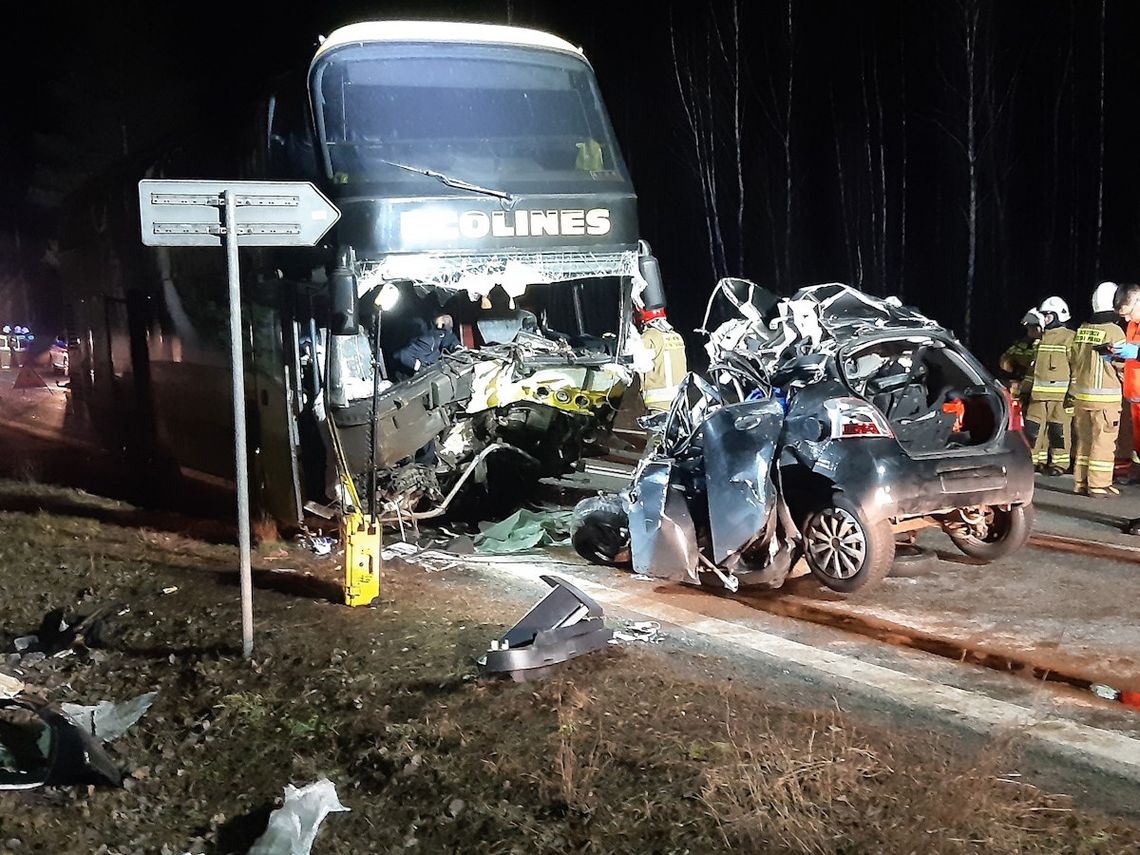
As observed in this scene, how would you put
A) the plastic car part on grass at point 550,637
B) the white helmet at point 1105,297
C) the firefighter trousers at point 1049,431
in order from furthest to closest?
the firefighter trousers at point 1049,431 < the white helmet at point 1105,297 < the plastic car part on grass at point 550,637

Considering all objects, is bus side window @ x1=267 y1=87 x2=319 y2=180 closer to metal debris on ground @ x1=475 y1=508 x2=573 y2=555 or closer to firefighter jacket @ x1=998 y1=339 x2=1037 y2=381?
metal debris on ground @ x1=475 y1=508 x2=573 y2=555

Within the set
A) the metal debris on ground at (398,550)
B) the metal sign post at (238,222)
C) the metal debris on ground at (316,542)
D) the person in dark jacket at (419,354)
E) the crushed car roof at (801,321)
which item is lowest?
the metal debris on ground at (398,550)

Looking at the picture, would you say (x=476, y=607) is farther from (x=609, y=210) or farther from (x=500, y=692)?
(x=609, y=210)

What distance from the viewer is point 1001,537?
260 inches

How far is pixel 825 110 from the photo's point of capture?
24.4 metres

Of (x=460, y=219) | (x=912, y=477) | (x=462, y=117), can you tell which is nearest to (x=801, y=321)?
(x=912, y=477)

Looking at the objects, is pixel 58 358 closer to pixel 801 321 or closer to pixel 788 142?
pixel 788 142

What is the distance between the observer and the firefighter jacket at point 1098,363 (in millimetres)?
8648

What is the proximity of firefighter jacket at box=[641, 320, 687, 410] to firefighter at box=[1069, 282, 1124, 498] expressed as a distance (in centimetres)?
337

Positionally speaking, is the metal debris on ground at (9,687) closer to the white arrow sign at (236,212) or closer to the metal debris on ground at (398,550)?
the white arrow sign at (236,212)

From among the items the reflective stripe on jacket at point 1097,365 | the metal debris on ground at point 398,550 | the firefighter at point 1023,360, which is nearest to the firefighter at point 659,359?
the metal debris on ground at point 398,550

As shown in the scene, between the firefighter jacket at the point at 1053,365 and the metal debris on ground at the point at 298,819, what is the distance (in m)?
8.38

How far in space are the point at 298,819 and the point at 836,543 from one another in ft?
11.4

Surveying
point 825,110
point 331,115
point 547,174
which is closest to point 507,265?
point 547,174
